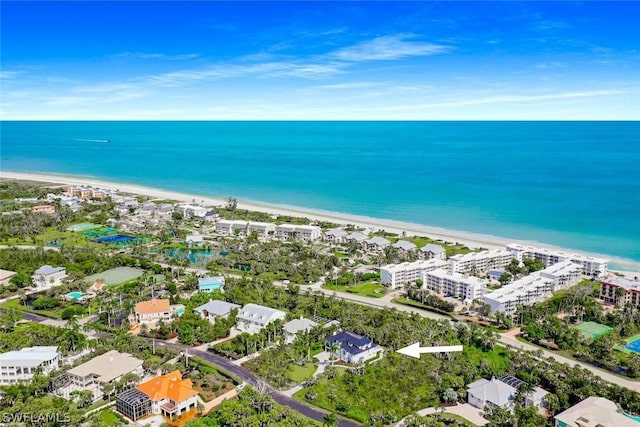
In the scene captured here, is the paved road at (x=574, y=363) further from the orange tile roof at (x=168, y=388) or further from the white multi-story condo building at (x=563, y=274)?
the orange tile roof at (x=168, y=388)

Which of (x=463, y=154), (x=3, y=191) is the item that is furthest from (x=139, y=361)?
(x=463, y=154)

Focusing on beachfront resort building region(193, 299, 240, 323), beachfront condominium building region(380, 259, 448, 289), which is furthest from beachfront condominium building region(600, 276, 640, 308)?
beachfront resort building region(193, 299, 240, 323)

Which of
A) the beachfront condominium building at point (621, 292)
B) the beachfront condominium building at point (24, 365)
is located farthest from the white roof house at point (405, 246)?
the beachfront condominium building at point (24, 365)

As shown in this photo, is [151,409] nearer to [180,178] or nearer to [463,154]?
[180,178]

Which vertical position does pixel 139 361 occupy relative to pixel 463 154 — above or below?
below

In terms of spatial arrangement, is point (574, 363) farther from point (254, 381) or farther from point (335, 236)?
point (335, 236)

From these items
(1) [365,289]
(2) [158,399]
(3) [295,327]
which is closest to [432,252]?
(1) [365,289]
